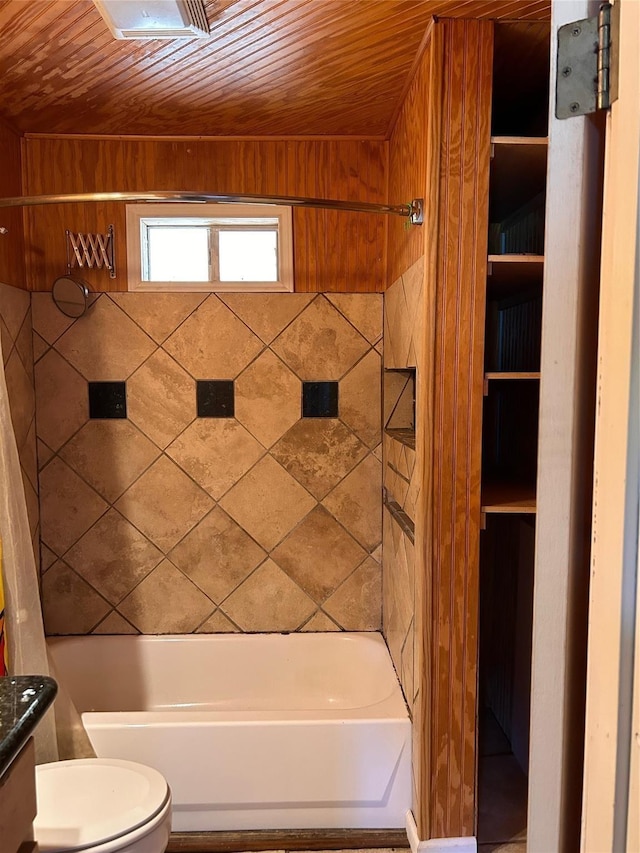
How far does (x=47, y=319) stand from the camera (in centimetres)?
246

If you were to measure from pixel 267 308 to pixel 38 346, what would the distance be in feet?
3.08

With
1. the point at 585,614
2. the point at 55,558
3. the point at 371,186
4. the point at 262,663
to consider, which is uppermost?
the point at 371,186

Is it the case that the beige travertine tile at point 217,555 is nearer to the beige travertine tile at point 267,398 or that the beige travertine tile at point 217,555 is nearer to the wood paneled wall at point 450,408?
the beige travertine tile at point 267,398

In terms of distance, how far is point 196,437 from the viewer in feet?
8.25

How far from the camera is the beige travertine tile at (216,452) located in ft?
8.25

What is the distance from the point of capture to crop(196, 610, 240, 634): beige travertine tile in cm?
258

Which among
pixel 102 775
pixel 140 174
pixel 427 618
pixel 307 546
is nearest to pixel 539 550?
pixel 427 618

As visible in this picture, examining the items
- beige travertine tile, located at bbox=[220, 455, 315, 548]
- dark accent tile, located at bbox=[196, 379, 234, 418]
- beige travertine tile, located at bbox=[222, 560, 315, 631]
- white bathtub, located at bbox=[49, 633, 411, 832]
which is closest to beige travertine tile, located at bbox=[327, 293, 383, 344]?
dark accent tile, located at bbox=[196, 379, 234, 418]

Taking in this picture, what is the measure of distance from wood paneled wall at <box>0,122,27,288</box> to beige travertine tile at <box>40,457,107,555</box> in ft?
2.46

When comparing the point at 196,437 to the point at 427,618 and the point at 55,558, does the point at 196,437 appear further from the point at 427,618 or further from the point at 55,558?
the point at 427,618

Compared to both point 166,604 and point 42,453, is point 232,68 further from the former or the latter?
point 166,604

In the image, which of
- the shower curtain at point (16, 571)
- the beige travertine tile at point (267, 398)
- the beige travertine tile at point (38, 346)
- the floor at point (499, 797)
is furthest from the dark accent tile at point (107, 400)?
the floor at point (499, 797)

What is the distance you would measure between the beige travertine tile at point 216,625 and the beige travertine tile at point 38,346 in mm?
1285

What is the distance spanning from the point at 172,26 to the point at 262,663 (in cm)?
224
